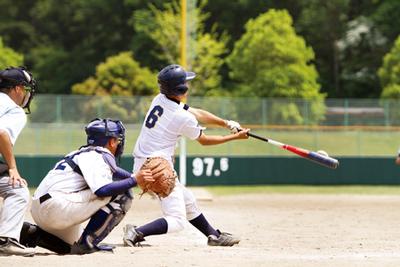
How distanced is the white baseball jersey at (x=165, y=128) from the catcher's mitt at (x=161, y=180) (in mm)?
608

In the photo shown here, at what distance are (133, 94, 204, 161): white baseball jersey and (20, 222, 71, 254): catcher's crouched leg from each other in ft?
4.32

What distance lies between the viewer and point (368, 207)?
18.0 meters

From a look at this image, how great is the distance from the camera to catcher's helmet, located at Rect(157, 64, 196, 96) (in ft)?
32.5

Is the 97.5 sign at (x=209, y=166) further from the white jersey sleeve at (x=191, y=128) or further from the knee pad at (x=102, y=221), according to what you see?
the knee pad at (x=102, y=221)

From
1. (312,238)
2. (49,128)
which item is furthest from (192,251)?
(49,128)

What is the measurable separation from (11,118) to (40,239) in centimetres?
126

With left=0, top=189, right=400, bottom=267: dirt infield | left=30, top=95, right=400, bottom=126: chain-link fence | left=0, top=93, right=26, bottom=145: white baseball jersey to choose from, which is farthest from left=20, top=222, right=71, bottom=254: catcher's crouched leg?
left=30, top=95, right=400, bottom=126: chain-link fence

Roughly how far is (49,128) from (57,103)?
2.91ft

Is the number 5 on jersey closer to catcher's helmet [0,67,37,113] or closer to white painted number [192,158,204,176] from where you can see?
catcher's helmet [0,67,37,113]

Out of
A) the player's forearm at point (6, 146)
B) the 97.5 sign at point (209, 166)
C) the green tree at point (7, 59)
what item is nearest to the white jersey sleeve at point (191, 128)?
the player's forearm at point (6, 146)

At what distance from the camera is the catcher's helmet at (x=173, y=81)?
32.5 ft

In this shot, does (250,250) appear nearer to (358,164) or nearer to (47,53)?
(358,164)

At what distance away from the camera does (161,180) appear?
9062 mm

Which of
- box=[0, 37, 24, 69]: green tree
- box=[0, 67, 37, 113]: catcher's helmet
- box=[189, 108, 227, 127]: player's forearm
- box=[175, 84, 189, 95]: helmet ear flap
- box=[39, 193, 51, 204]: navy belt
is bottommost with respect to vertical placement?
box=[39, 193, 51, 204]: navy belt
